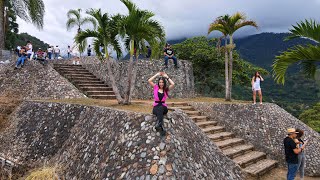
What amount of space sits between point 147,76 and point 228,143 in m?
6.85

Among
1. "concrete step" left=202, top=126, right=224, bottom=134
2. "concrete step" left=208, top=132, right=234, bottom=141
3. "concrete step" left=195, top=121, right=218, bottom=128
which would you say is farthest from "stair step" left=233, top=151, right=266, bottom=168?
"concrete step" left=195, top=121, right=218, bottom=128

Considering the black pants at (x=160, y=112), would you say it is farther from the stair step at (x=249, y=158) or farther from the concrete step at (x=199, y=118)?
the concrete step at (x=199, y=118)

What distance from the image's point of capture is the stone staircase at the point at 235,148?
28.3 ft

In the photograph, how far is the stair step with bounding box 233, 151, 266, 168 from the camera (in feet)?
28.2

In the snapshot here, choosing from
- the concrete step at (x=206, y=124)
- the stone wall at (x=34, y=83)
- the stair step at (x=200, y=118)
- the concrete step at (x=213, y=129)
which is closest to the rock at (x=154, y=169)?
the concrete step at (x=213, y=129)

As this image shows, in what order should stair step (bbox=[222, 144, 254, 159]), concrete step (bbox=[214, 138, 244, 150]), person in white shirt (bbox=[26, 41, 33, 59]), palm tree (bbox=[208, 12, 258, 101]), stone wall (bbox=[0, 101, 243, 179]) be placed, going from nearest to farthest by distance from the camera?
stone wall (bbox=[0, 101, 243, 179]) < stair step (bbox=[222, 144, 254, 159]) < concrete step (bbox=[214, 138, 244, 150]) < palm tree (bbox=[208, 12, 258, 101]) < person in white shirt (bbox=[26, 41, 33, 59])

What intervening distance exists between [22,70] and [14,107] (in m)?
3.07

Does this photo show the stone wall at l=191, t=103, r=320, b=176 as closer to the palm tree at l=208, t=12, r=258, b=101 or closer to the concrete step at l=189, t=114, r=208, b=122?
the concrete step at l=189, t=114, r=208, b=122

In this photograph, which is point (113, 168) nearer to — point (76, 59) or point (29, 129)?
point (29, 129)

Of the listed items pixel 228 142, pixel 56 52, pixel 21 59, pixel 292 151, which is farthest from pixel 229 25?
pixel 56 52

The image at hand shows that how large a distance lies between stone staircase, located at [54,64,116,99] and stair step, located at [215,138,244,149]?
276 inches

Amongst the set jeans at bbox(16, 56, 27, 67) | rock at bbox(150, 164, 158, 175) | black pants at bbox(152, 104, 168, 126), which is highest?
jeans at bbox(16, 56, 27, 67)

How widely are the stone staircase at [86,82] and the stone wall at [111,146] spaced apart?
150 inches

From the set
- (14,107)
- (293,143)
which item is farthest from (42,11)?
(293,143)
